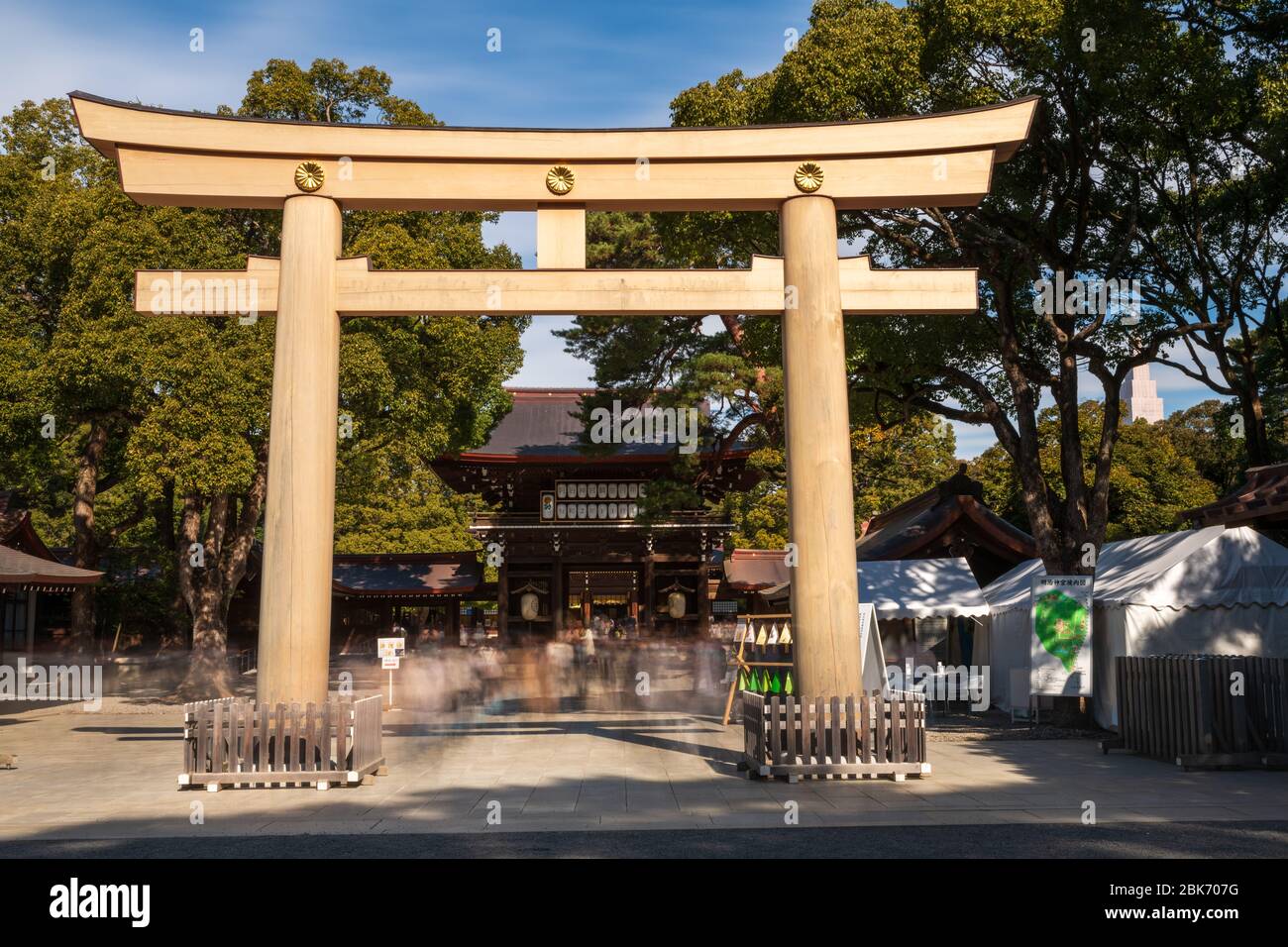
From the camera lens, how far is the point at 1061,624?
46.2ft

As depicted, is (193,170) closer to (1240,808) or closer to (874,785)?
(874,785)

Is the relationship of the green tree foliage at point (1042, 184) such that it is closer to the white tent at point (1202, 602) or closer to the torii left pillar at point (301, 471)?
the white tent at point (1202, 602)

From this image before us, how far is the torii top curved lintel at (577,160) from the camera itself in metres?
11.2

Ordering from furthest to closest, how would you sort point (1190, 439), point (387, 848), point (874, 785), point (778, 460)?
1. point (1190, 439)
2. point (778, 460)
3. point (874, 785)
4. point (387, 848)

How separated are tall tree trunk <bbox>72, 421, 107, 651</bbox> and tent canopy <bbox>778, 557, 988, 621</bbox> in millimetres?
17587

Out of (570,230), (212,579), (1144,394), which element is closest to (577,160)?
(570,230)

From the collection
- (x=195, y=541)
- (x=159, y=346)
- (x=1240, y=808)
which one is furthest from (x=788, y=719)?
(x=195, y=541)

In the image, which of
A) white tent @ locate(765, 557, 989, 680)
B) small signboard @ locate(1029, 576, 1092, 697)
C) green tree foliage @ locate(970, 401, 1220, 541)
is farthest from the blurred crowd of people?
green tree foliage @ locate(970, 401, 1220, 541)

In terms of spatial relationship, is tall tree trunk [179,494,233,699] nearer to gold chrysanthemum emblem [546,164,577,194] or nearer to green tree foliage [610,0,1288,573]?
green tree foliage [610,0,1288,573]

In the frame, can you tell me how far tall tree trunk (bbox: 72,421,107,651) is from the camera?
2414cm

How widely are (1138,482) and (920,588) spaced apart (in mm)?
15954

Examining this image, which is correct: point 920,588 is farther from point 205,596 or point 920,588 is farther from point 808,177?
point 205,596

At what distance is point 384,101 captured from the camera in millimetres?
22203

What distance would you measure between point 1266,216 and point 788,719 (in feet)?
41.3
